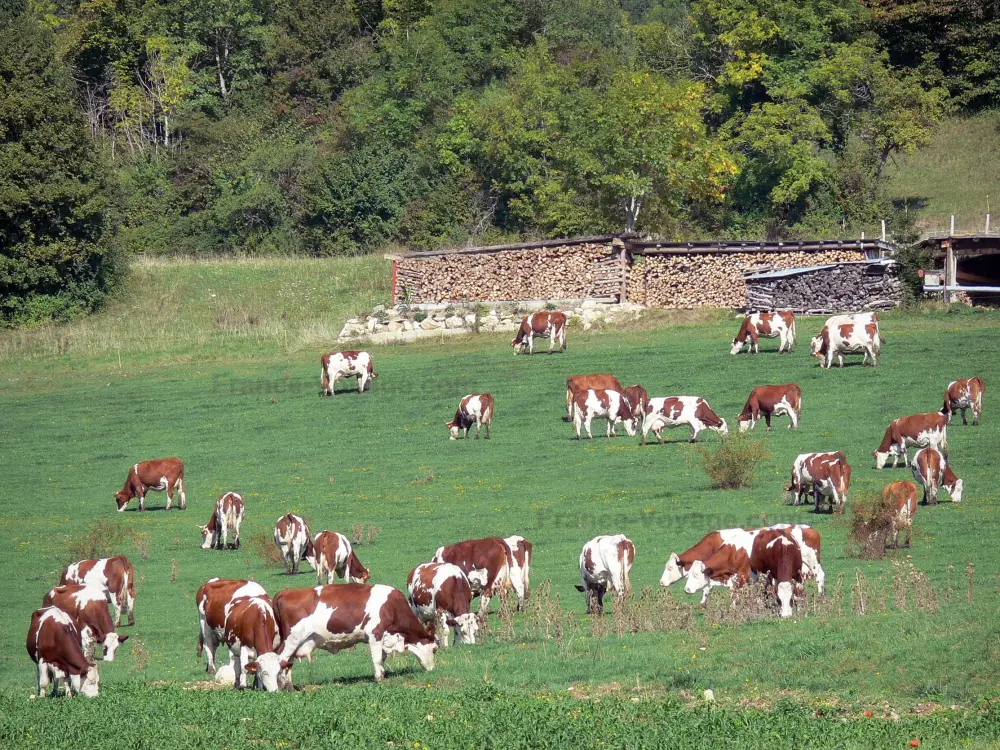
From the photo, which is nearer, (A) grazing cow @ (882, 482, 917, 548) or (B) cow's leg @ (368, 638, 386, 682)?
(B) cow's leg @ (368, 638, 386, 682)

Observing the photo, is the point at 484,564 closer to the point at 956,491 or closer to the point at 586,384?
the point at 956,491

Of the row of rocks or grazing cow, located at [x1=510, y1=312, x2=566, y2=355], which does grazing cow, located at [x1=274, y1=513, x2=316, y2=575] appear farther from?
the row of rocks

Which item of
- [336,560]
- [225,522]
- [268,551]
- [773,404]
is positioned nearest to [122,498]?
[225,522]

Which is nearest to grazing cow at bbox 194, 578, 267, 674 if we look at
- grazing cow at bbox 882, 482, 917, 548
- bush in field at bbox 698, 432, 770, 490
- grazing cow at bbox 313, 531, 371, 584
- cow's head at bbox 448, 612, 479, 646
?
cow's head at bbox 448, 612, 479, 646

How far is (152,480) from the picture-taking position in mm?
31359

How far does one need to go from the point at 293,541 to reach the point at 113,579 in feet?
12.0

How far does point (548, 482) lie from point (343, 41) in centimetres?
7042

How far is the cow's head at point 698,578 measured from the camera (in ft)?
64.1

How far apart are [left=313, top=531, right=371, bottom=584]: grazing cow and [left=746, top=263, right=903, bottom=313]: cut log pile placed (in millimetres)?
31514

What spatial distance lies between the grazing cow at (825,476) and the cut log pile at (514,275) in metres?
28.9

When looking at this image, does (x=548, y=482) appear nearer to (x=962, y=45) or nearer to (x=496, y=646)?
(x=496, y=646)

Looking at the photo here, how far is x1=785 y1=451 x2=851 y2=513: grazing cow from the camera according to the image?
1005 inches

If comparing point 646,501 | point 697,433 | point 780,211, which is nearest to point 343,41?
point 780,211

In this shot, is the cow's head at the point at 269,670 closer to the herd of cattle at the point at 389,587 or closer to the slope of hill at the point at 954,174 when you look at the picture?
the herd of cattle at the point at 389,587
